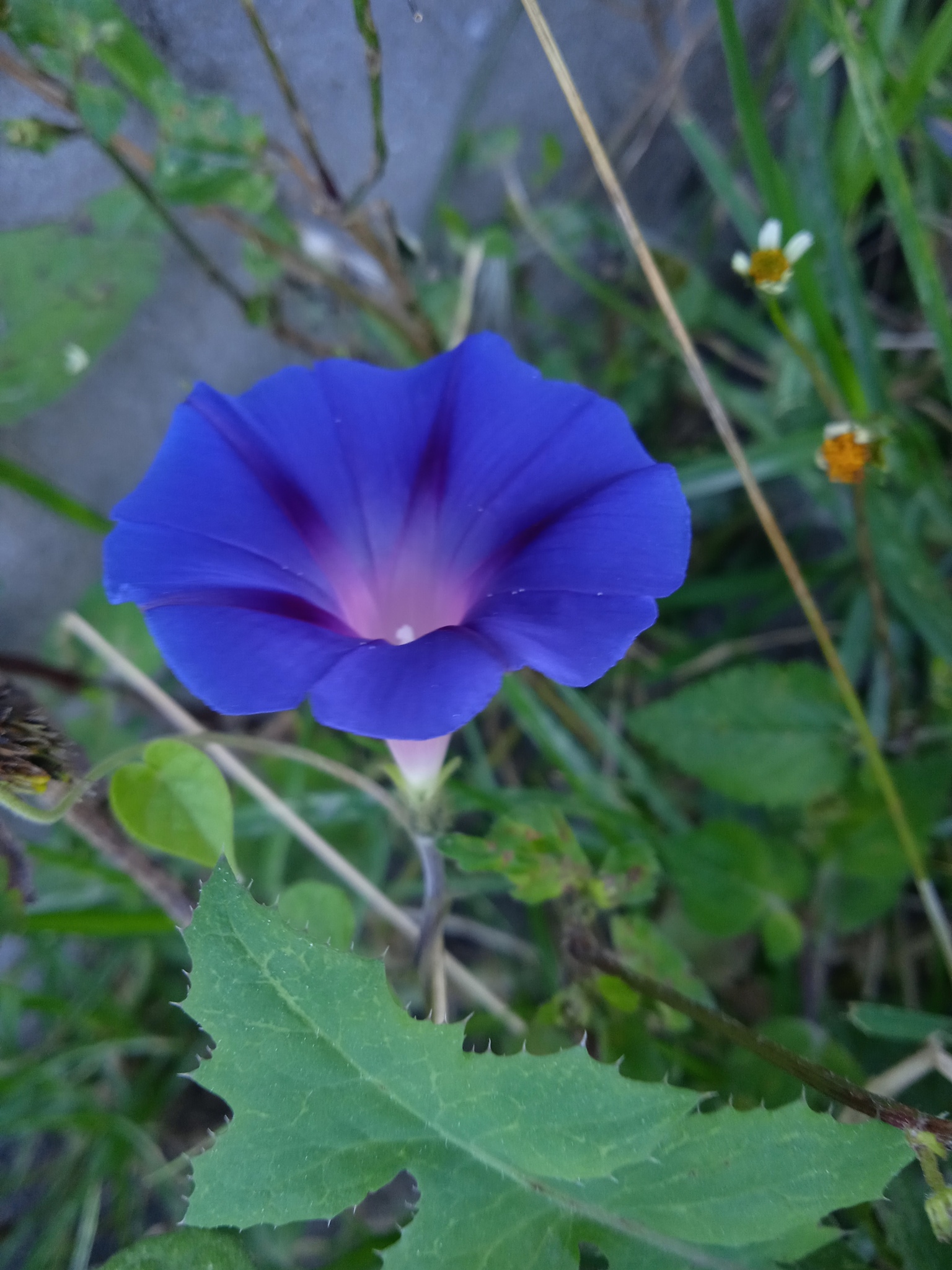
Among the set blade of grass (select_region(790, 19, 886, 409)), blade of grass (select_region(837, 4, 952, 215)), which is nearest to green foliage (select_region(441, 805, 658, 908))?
blade of grass (select_region(790, 19, 886, 409))

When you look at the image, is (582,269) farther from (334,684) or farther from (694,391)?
(334,684)

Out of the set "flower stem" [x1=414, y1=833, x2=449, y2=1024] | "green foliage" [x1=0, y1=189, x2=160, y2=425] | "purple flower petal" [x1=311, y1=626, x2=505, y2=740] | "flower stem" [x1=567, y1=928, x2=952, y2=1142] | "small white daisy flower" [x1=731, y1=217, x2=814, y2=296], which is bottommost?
"flower stem" [x1=567, y1=928, x2=952, y2=1142]

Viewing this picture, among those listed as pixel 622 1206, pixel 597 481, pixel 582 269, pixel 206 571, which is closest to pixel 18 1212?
pixel 622 1206

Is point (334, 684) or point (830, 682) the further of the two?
point (830, 682)

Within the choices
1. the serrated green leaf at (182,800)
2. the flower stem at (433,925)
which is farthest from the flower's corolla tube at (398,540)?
the serrated green leaf at (182,800)

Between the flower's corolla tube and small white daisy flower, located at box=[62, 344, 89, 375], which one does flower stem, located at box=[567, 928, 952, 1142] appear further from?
small white daisy flower, located at box=[62, 344, 89, 375]
